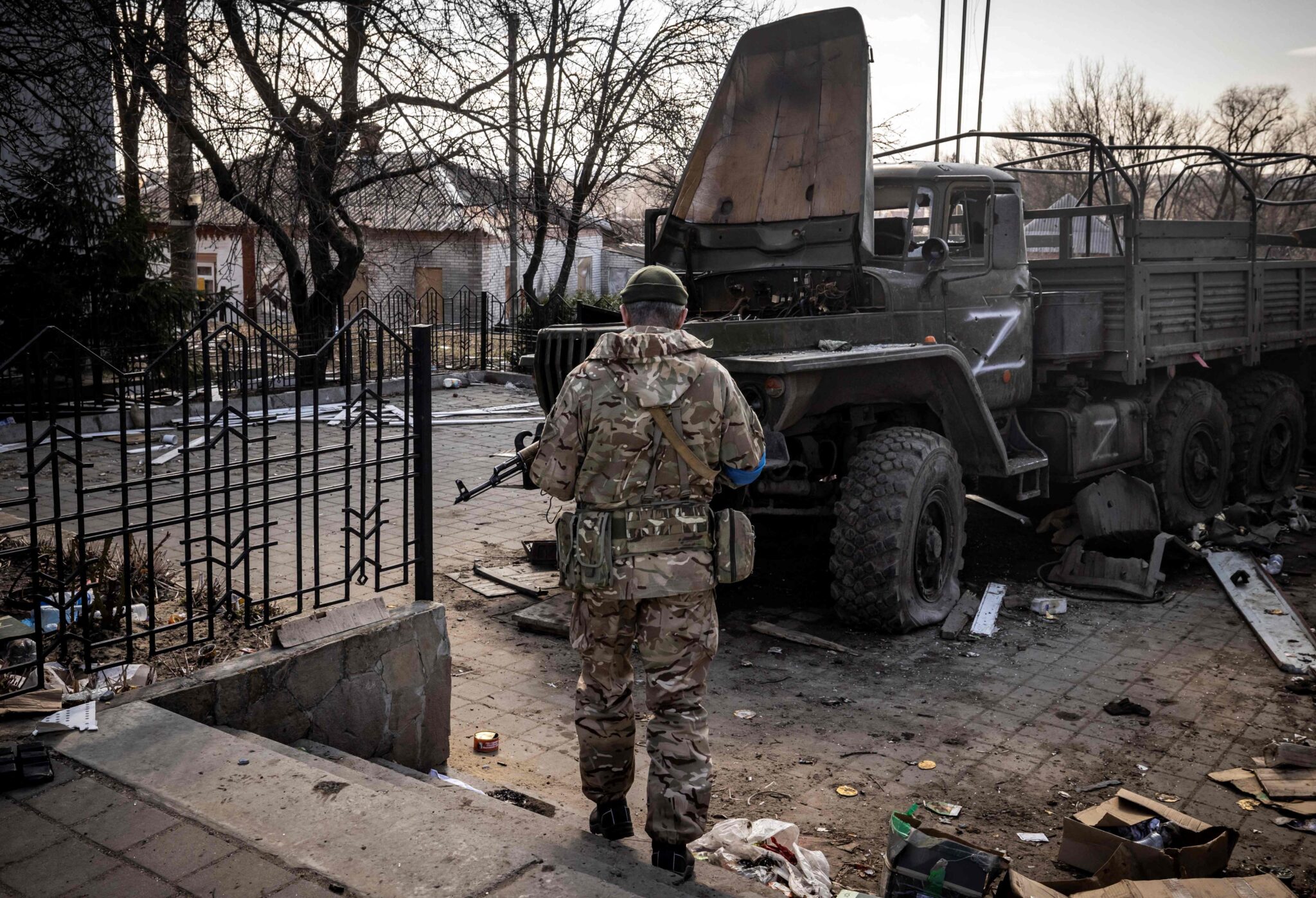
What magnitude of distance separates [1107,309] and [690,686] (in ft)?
18.5

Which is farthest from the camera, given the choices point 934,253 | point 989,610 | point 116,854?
point 934,253

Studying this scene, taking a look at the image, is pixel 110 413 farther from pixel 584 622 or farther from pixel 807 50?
pixel 584 622

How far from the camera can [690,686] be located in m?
3.19

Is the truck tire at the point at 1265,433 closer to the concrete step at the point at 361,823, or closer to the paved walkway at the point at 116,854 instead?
the concrete step at the point at 361,823

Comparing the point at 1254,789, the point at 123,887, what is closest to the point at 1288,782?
the point at 1254,789

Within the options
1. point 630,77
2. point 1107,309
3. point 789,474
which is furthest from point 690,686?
point 630,77

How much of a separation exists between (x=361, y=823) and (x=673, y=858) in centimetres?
85

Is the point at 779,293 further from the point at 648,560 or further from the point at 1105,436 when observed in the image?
the point at 648,560

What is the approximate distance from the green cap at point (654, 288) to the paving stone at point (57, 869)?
2.00m

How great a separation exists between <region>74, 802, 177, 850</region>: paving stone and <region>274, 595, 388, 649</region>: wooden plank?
3.07 ft

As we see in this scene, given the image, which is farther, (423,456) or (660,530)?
(423,456)

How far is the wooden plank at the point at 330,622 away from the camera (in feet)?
12.3

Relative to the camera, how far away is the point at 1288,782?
395 cm

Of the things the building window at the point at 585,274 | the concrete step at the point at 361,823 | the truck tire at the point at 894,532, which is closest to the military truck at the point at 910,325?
the truck tire at the point at 894,532
